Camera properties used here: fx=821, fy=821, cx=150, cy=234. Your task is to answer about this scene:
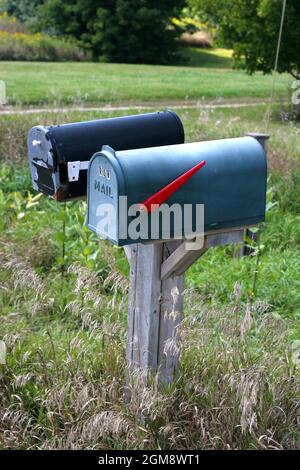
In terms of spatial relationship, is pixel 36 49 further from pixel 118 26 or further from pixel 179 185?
pixel 179 185

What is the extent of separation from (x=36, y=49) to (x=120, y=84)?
8390 mm

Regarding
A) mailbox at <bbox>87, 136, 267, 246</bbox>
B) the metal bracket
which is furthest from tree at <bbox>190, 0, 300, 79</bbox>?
mailbox at <bbox>87, 136, 267, 246</bbox>

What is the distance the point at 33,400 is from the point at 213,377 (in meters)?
0.77

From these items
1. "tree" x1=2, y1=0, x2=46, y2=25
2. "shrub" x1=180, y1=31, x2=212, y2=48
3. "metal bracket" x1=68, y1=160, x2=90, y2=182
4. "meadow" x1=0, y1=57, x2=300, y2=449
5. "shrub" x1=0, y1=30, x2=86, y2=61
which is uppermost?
"metal bracket" x1=68, y1=160, x2=90, y2=182

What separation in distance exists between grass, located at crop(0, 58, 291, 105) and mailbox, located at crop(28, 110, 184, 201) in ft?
26.4

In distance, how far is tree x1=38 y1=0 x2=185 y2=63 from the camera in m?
26.3

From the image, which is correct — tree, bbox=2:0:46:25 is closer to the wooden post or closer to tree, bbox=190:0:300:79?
tree, bbox=190:0:300:79

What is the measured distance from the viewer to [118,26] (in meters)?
26.6

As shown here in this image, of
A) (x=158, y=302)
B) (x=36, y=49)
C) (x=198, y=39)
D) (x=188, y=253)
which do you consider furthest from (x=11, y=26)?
(x=188, y=253)

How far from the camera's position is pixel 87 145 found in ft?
11.6

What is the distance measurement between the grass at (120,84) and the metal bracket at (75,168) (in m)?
8.15

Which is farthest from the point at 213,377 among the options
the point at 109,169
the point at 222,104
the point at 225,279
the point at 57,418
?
the point at 222,104

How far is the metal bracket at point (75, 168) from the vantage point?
139 inches
